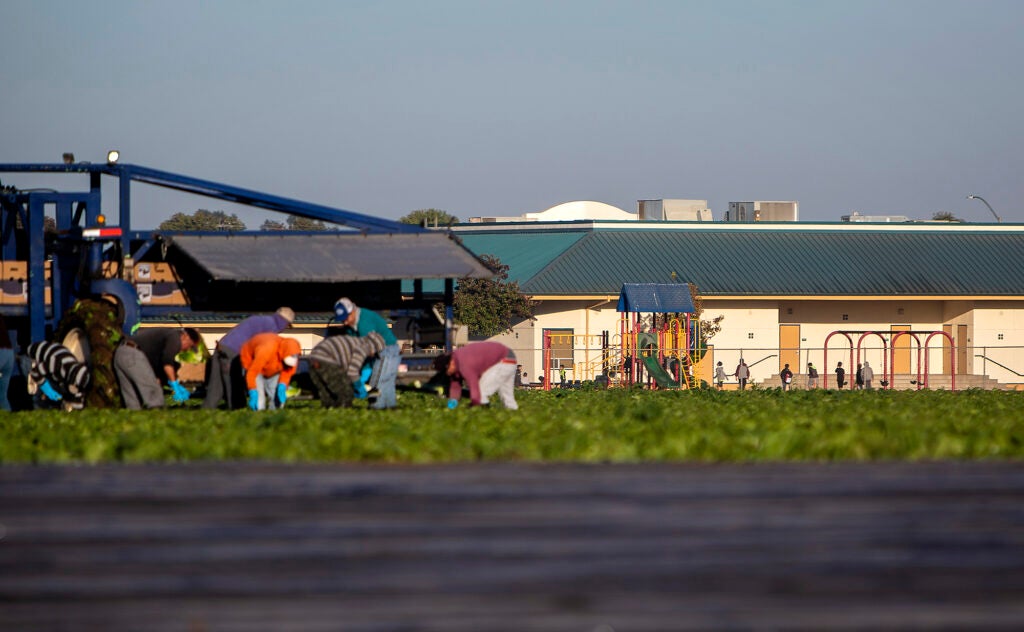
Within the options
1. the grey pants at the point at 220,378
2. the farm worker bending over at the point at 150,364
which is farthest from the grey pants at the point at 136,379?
the grey pants at the point at 220,378

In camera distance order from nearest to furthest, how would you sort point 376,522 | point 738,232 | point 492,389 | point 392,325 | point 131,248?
point 376,522 → point 492,389 → point 131,248 → point 392,325 → point 738,232

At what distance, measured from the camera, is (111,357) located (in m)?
21.3

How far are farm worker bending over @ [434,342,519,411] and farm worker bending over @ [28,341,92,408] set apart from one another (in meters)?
5.08

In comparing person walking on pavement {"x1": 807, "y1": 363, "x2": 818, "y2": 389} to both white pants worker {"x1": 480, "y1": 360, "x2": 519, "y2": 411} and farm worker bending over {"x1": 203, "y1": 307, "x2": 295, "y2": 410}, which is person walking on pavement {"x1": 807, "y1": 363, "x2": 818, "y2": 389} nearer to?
Answer: white pants worker {"x1": 480, "y1": 360, "x2": 519, "y2": 411}

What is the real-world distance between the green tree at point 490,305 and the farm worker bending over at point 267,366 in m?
45.1

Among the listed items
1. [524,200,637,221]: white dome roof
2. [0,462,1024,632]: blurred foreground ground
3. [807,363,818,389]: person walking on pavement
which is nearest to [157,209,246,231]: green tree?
[524,200,637,221]: white dome roof

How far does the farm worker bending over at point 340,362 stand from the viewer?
20984 millimetres

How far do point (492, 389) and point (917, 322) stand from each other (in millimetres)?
53190

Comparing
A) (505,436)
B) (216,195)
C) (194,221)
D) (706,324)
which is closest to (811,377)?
(706,324)

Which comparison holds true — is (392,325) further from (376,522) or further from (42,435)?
(376,522)

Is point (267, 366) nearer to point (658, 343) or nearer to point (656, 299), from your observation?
point (656, 299)

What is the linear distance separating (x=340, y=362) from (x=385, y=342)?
0.70 metres

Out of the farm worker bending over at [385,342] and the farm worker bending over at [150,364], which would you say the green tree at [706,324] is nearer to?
the farm worker bending over at [150,364]

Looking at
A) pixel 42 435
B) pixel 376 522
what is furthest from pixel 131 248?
pixel 376 522
